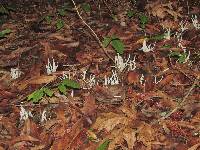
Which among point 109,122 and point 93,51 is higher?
point 93,51

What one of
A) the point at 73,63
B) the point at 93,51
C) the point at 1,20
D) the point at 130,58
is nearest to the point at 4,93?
the point at 73,63

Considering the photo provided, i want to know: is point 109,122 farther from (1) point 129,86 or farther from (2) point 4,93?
(2) point 4,93

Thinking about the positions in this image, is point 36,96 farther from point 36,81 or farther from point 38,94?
point 36,81

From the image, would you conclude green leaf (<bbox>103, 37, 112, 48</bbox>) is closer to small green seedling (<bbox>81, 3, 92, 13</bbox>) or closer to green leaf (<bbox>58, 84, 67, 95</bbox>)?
green leaf (<bbox>58, 84, 67, 95</bbox>)

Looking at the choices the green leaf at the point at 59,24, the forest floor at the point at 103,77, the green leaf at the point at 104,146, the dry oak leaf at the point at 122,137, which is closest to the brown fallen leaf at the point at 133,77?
the forest floor at the point at 103,77

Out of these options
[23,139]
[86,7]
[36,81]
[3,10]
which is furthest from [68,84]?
[3,10]

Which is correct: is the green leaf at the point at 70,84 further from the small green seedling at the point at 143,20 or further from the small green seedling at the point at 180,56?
the small green seedling at the point at 143,20
